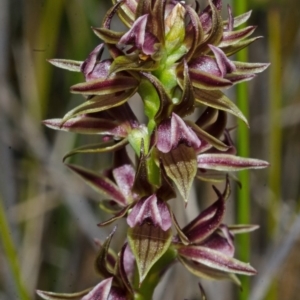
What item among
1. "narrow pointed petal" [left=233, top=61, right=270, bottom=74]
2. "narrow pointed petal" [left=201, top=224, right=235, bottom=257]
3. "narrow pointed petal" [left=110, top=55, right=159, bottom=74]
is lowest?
"narrow pointed petal" [left=201, top=224, right=235, bottom=257]

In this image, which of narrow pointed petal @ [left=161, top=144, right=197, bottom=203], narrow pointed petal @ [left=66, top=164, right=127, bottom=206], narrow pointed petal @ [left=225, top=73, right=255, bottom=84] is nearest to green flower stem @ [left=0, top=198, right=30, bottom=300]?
narrow pointed petal @ [left=66, top=164, right=127, bottom=206]

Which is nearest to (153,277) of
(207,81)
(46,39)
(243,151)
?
(207,81)

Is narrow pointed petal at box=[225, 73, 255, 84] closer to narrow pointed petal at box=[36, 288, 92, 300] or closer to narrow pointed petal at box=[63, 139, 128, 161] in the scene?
narrow pointed petal at box=[63, 139, 128, 161]

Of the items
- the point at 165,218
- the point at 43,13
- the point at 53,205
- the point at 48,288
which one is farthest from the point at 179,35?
the point at 53,205

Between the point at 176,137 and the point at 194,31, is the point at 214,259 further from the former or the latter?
the point at 194,31

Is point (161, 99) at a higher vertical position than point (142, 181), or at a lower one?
higher

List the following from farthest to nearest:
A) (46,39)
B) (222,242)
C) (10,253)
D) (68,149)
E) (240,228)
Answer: (68,149)
(46,39)
(10,253)
(240,228)
(222,242)

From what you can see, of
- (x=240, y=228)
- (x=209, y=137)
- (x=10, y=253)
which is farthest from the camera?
(x=10, y=253)
